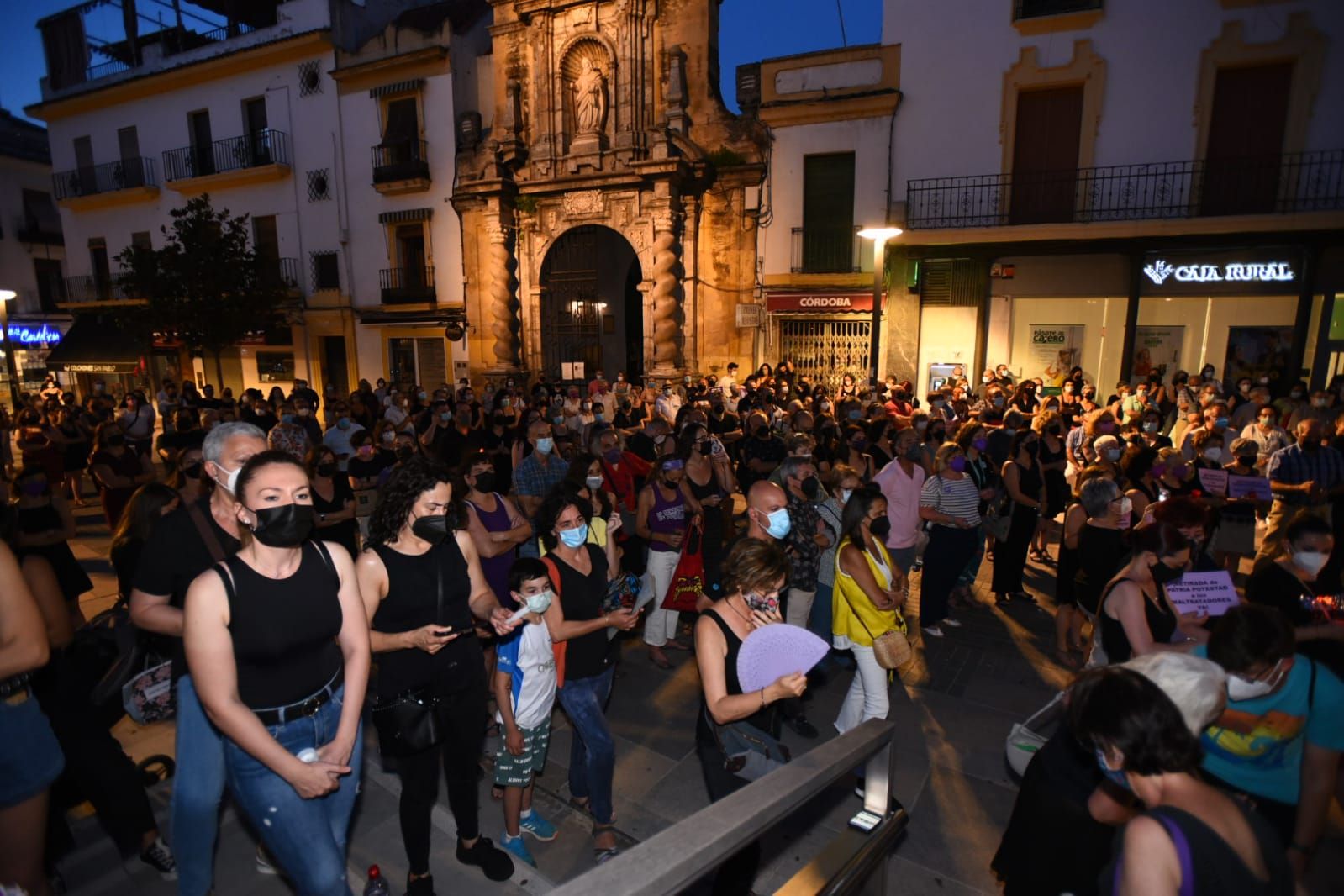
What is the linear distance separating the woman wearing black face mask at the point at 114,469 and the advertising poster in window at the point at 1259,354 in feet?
60.1

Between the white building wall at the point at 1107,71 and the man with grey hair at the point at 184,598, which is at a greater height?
the white building wall at the point at 1107,71

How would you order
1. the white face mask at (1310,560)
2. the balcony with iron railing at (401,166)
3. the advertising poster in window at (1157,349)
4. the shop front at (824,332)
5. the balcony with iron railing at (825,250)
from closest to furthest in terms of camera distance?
the white face mask at (1310,560) < the advertising poster in window at (1157,349) < the shop front at (824,332) < the balcony with iron railing at (825,250) < the balcony with iron railing at (401,166)

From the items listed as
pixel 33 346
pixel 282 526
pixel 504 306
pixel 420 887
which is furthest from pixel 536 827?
pixel 33 346

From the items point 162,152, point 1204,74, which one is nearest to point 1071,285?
point 1204,74

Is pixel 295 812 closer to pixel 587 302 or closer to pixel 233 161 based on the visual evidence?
pixel 587 302

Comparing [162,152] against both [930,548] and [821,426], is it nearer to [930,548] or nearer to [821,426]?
[821,426]

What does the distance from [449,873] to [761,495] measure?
99.6 inches

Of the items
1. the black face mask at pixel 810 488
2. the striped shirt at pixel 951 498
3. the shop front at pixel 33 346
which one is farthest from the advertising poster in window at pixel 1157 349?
the shop front at pixel 33 346

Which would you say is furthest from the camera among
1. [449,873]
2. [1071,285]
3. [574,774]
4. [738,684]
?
[1071,285]

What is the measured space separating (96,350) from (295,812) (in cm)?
3000

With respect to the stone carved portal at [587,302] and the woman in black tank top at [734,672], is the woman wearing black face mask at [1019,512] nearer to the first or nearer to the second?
the woman in black tank top at [734,672]

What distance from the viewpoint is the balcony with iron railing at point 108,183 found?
958 inches

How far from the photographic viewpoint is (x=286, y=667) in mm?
2396

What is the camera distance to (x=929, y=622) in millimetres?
6320
